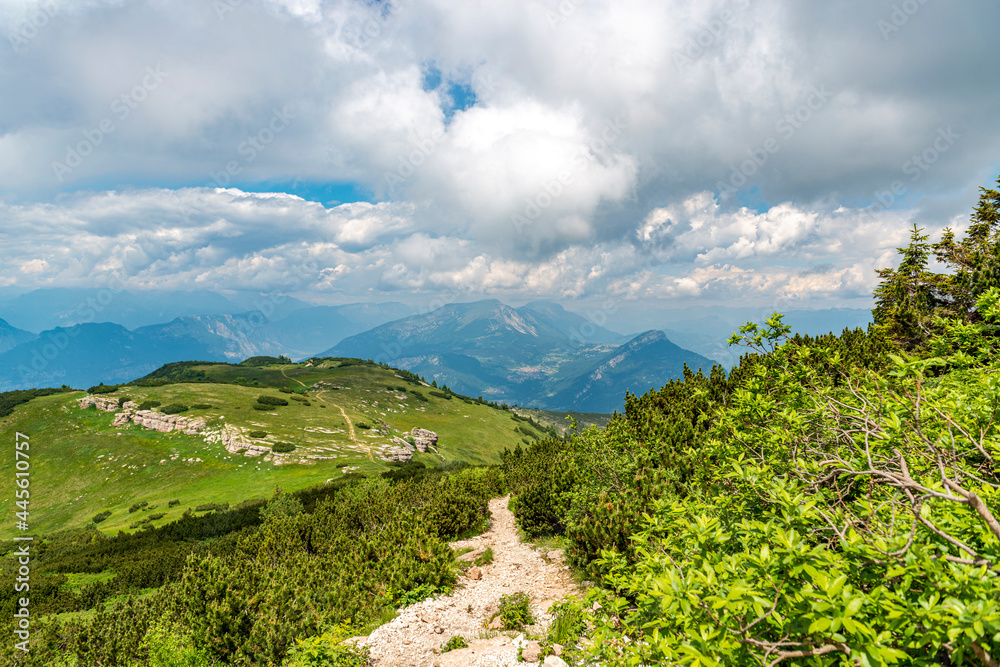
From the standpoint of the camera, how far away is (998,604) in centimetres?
262

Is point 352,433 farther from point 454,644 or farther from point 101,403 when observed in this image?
point 454,644

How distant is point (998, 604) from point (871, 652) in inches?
35.1

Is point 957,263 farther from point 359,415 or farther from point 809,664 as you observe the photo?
point 359,415

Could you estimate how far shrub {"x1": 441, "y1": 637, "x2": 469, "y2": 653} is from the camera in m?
9.18

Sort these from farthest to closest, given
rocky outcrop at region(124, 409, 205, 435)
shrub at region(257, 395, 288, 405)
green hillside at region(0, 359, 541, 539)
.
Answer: shrub at region(257, 395, 288, 405) < rocky outcrop at region(124, 409, 205, 435) < green hillside at region(0, 359, 541, 539)

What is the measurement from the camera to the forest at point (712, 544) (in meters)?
3.18

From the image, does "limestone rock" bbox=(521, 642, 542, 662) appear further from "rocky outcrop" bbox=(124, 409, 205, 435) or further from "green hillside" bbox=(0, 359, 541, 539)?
"rocky outcrop" bbox=(124, 409, 205, 435)

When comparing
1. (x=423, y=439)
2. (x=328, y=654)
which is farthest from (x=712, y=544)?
(x=423, y=439)

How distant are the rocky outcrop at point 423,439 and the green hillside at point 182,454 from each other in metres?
2.63

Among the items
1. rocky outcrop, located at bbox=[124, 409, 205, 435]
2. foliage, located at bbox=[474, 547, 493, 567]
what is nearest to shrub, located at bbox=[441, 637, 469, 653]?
foliage, located at bbox=[474, 547, 493, 567]

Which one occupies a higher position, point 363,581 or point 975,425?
point 975,425

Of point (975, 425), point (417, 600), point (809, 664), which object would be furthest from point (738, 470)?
point (417, 600)

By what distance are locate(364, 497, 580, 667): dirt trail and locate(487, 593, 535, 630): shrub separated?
241 mm

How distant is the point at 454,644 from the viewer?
9219 mm
